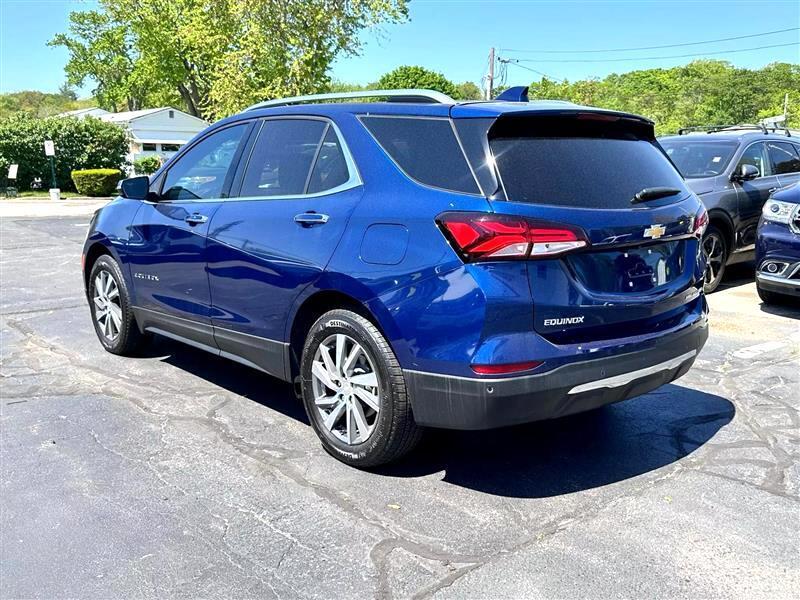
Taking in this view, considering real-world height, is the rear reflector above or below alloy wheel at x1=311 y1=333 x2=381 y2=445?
above

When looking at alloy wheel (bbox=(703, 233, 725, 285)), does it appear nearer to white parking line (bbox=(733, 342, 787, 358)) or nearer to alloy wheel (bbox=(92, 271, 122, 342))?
white parking line (bbox=(733, 342, 787, 358))

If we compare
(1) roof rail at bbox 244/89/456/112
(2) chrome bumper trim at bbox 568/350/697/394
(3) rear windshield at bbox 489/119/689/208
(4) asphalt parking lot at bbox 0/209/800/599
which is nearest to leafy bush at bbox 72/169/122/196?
(4) asphalt parking lot at bbox 0/209/800/599

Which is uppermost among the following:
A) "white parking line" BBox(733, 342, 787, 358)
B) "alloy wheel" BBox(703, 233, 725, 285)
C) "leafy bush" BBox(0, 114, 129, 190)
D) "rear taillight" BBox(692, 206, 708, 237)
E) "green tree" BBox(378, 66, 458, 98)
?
"green tree" BBox(378, 66, 458, 98)

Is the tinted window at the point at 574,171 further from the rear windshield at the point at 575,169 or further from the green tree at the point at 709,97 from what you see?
the green tree at the point at 709,97

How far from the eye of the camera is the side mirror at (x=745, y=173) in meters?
8.20

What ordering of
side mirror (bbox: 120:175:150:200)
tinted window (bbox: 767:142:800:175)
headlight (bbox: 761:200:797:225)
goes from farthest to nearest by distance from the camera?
tinted window (bbox: 767:142:800:175), headlight (bbox: 761:200:797:225), side mirror (bbox: 120:175:150:200)

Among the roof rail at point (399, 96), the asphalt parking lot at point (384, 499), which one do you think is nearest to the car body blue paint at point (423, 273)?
the roof rail at point (399, 96)

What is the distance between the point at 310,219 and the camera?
3.67 meters

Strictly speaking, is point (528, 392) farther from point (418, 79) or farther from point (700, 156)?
point (418, 79)

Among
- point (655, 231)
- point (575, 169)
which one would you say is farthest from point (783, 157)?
point (575, 169)

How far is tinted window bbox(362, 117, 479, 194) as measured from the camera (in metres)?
3.16

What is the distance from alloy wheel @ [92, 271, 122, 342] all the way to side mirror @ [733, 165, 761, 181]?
6924mm

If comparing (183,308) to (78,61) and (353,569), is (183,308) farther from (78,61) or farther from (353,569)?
(78,61)

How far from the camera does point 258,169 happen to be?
13.8 ft
